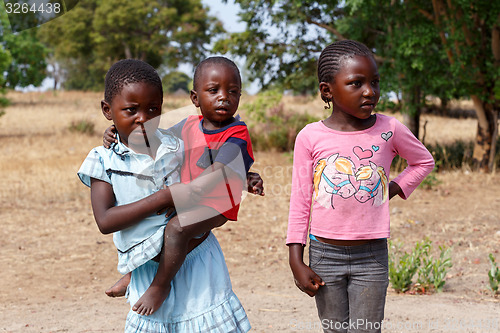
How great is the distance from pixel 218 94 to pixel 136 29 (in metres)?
31.7

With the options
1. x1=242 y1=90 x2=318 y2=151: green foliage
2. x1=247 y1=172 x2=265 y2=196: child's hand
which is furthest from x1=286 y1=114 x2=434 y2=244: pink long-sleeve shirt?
x1=242 y1=90 x2=318 y2=151: green foliage

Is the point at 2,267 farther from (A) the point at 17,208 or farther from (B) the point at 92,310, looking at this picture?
(A) the point at 17,208

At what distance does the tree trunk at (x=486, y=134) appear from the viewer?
30.9ft

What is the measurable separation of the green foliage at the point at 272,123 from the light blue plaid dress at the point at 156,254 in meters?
9.87

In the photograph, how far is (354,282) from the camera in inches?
85.3

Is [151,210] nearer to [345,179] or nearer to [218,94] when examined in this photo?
[218,94]

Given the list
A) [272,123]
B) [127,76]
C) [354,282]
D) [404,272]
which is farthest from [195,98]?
[272,123]

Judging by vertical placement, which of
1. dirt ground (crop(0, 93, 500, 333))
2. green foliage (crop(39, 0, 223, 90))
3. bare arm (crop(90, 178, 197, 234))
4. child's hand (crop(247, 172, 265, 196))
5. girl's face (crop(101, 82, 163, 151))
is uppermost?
green foliage (crop(39, 0, 223, 90))

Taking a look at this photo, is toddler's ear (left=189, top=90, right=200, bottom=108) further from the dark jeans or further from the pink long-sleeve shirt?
the dark jeans

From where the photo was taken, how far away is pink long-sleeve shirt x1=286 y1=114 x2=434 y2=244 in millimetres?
2131

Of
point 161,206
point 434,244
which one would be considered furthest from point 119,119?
point 434,244

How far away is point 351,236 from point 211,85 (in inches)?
31.9

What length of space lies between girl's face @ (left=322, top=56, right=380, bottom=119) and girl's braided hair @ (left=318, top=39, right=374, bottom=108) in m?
0.02

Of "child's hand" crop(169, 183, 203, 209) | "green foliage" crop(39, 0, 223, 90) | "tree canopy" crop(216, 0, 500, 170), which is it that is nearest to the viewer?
"child's hand" crop(169, 183, 203, 209)
